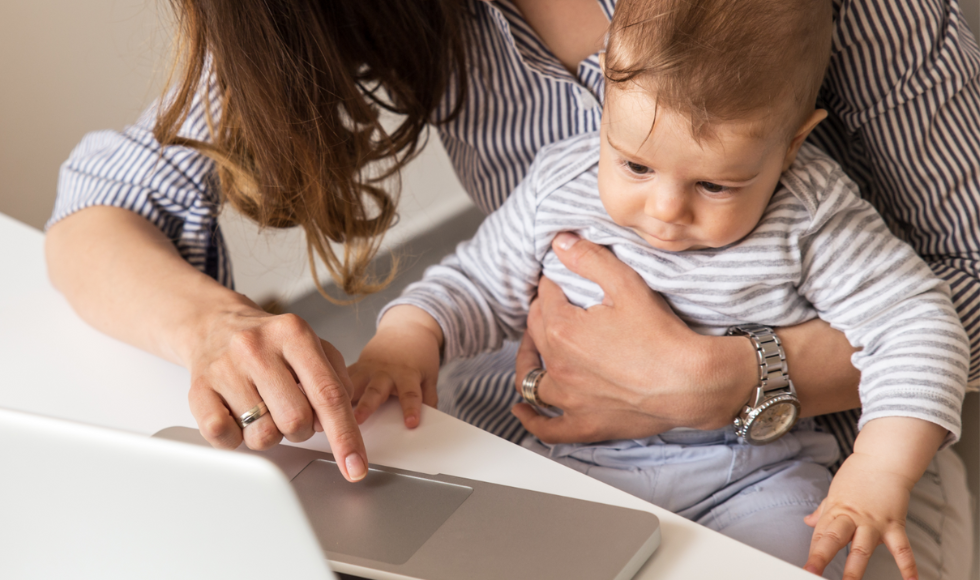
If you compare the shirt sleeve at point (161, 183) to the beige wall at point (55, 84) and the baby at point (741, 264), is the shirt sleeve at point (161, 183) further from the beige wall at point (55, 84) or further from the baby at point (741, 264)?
the beige wall at point (55, 84)

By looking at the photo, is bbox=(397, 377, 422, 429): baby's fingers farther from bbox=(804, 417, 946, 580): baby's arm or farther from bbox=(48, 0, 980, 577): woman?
bbox=(804, 417, 946, 580): baby's arm

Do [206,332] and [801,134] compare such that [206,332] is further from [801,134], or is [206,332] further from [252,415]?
[801,134]

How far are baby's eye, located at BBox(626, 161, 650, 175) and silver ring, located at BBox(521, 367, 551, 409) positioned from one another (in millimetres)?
267

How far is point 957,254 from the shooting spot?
84cm

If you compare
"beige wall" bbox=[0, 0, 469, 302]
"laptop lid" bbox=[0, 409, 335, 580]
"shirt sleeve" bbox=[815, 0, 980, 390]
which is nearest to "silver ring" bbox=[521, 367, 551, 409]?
"shirt sleeve" bbox=[815, 0, 980, 390]

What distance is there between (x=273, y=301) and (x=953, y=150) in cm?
84

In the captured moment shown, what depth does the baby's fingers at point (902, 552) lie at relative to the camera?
59 cm

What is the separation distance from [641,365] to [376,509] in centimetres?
33

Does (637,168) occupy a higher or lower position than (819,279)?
higher

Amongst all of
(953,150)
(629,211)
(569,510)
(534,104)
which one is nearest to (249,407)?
(569,510)

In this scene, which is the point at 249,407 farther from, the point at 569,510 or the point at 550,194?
the point at 550,194

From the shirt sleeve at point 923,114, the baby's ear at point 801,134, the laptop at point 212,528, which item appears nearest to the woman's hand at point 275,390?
the laptop at point 212,528

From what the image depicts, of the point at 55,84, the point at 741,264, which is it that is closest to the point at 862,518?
the point at 741,264

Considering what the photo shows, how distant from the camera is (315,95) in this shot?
2.78 feet
